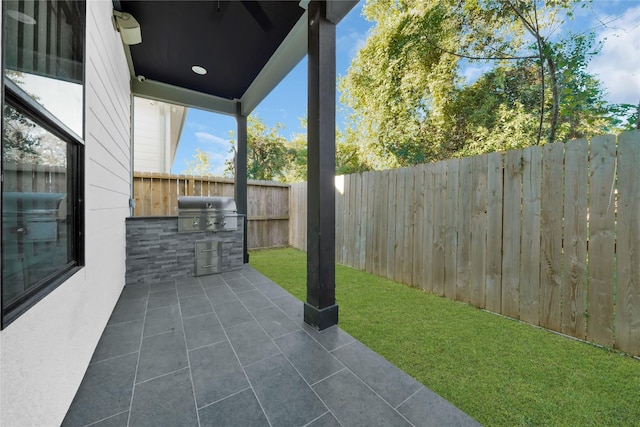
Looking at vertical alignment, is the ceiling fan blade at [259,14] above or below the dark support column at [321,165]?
above

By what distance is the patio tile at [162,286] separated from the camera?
320 centimetres

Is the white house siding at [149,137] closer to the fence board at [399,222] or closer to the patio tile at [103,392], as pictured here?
the patio tile at [103,392]

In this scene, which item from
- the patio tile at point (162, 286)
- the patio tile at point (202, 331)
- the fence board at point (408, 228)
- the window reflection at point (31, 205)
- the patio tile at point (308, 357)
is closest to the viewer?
the window reflection at point (31, 205)

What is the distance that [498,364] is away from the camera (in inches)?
66.7

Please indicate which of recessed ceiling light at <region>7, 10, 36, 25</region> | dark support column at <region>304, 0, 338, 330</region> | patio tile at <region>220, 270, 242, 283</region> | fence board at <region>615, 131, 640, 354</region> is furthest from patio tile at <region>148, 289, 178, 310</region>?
fence board at <region>615, 131, 640, 354</region>

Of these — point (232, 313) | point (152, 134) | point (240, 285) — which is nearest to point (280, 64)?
point (240, 285)

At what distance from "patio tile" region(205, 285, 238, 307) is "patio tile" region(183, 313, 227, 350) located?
1.16 ft

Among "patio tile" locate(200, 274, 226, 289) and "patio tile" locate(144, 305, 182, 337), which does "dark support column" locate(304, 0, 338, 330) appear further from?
"patio tile" locate(200, 274, 226, 289)

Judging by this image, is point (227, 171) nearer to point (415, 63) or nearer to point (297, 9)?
point (415, 63)

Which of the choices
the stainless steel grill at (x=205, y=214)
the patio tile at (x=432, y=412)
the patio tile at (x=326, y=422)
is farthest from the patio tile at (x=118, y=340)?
the patio tile at (x=432, y=412)

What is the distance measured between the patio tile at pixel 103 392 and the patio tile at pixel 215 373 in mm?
356

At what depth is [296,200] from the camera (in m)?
6.18

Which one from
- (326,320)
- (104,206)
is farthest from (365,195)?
(104,206)

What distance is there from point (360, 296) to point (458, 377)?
144 cm
